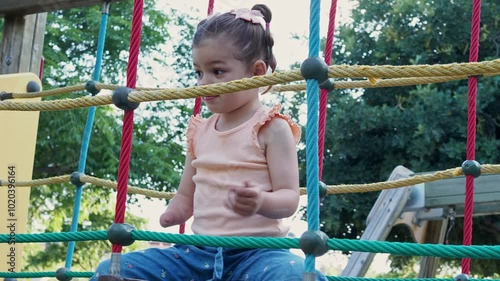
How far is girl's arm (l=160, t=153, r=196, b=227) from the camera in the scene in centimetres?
166

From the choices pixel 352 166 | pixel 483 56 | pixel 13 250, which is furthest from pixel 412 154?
pixel 13 250

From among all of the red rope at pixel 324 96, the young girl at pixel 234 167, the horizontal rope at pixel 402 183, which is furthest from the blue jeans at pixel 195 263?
the horizontal rope at pixel 402 183

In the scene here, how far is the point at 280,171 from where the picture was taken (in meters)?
1.48

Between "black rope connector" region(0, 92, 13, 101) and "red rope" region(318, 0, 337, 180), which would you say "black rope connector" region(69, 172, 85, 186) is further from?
"red rope" region(318, 0, 337, 180)

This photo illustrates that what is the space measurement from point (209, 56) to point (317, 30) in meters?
0.29

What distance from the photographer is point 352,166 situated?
19.3 feet

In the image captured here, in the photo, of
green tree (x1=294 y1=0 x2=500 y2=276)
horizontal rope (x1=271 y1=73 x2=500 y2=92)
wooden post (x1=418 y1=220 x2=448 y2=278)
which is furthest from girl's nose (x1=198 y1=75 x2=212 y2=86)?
green tree (x1=294 y1=0 x2=500 y2=276)

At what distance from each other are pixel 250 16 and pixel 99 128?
19.2ft

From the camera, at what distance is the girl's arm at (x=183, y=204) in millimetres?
1656

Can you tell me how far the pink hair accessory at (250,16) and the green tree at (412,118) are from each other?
152 inches

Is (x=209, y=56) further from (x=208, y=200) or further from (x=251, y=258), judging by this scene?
(x=251, y=258)

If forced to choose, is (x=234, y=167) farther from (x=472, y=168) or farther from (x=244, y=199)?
(x=472, y=168)

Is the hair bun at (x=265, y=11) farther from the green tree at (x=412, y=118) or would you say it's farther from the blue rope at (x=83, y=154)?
the green tree at (x=412, y=118)

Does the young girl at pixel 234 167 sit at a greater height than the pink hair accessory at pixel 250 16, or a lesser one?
lesser
